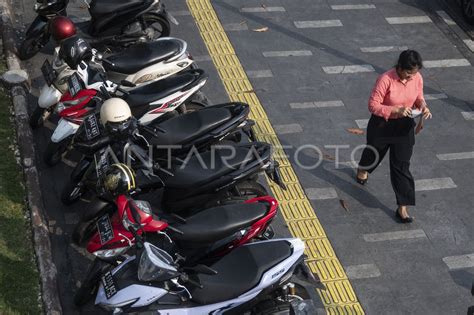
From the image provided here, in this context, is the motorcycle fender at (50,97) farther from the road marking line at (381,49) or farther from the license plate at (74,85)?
the road marking line at (381,49)

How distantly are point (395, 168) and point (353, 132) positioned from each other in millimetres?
1467

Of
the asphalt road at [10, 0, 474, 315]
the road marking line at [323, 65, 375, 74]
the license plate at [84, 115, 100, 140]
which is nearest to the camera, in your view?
the license plate at [84, 115, 100, 140]

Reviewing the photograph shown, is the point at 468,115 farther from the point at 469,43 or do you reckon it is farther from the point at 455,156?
the point at 469,43

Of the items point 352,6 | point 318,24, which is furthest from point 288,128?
point 352,6

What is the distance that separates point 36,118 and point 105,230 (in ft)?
8.78

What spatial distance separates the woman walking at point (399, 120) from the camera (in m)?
8.08

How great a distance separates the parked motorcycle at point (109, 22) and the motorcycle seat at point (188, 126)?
243 centimetres

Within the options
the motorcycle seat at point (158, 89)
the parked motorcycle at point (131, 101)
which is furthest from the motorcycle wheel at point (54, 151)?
the motorcycle seat at point (158, 89)

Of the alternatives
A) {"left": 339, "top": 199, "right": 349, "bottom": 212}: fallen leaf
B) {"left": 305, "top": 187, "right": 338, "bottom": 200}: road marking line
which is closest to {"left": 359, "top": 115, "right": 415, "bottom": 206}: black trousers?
{"left": 339, "top": 199, "right": 349, "bottom": 212}: fallen leaf

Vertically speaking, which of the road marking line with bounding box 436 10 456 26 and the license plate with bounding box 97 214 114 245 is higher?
the license plate with bounding box 97 214 114 245

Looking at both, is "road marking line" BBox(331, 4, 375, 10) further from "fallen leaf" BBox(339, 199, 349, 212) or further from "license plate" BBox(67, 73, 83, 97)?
"license plate" BBox(67, 73, 83, 97)

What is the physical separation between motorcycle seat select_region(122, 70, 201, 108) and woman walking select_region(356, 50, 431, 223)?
6.93 feet

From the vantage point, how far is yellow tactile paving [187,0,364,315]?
7.79 meters

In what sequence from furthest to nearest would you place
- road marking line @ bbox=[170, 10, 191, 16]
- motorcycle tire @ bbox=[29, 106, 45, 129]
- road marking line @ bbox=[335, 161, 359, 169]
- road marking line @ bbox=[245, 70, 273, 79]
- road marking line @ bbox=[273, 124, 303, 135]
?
road marking line @ bbox=[170, 10, 191, 16]
road marking line @ bbox=[245, 70, 273, 79]
road marking line @ bbox=[273, 124, 303, 135]
road marking line @ bbox=[335, 161, 359, 169]
motorcycle tire @ bbox=[29, 106, 45, 129]
